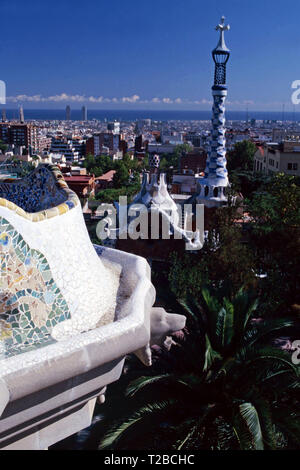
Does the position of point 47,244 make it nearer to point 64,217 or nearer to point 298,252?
point 64,217

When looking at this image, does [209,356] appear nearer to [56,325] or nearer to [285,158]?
[56,325]

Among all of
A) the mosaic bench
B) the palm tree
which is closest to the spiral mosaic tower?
the palm tree

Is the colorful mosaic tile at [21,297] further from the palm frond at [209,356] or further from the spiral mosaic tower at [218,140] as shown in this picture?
the spiral mosaic tower at [218,140]

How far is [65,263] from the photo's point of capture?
420cm

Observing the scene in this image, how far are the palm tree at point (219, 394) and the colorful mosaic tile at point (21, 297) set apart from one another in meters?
2.54

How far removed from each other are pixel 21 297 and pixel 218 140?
1613 cm

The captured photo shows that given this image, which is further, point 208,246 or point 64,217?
point 208,246

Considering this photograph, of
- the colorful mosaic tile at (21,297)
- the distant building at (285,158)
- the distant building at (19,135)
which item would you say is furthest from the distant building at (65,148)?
the colorful mosaic tile at (21,297)

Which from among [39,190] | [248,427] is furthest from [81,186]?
[248,427]

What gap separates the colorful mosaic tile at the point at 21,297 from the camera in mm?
3734

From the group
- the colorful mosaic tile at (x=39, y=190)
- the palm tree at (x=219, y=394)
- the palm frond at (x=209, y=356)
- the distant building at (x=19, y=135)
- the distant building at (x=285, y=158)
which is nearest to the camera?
the colorful mosaic tile at (x=39, y=190)

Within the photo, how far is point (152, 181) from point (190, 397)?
8.84m

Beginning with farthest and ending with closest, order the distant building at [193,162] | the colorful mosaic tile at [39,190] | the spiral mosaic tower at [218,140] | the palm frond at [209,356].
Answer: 1. the distant building at [193,162]
2. the spiral mosaic tower at [218,140]
3. the palm frond at [209,356]
4. the colorful mosaic tile at [39,190]

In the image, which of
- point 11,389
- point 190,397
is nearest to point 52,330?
point 11,389
